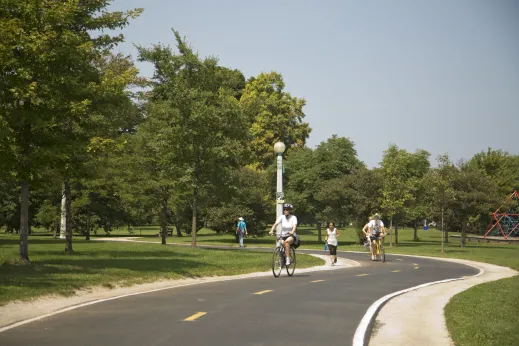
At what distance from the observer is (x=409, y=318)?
10.2 m

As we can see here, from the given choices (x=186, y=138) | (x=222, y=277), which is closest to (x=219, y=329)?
(x=222, y=277)

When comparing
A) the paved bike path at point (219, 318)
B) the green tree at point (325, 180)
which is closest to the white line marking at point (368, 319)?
the paved bike path at point (219, 318)

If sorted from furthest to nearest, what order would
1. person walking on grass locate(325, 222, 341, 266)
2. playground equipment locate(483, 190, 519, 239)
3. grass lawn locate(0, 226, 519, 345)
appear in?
playground equipment locate(483, 190, 519, 239)
person walking on grass locate(325, 222, 341, 266)
grass lawn locate(0, 226, 519, 345)

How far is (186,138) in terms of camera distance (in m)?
29.5

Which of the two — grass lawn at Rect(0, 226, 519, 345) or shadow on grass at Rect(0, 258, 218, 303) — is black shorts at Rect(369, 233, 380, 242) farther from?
shadow on grass at Rect(0, 258, 218, 303)

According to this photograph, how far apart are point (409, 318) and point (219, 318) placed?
3.18 m

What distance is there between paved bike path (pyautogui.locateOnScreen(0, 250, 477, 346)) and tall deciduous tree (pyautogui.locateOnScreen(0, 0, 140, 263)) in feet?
19.8

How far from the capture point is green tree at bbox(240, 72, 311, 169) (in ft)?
239

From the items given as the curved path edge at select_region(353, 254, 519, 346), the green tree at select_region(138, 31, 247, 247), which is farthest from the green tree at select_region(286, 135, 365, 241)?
the curved path edge at select_region(353, 254, 519, 346)

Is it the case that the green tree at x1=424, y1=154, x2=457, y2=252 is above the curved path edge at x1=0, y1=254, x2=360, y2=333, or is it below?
above

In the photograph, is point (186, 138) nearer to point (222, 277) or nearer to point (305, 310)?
point (222, 277)

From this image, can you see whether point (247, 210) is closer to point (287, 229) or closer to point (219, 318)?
point (287, 229)

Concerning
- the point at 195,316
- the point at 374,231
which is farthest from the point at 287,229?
the point at 374,231

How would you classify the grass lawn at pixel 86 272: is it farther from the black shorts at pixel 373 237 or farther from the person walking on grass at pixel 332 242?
the black shorts at pixel 373 237
